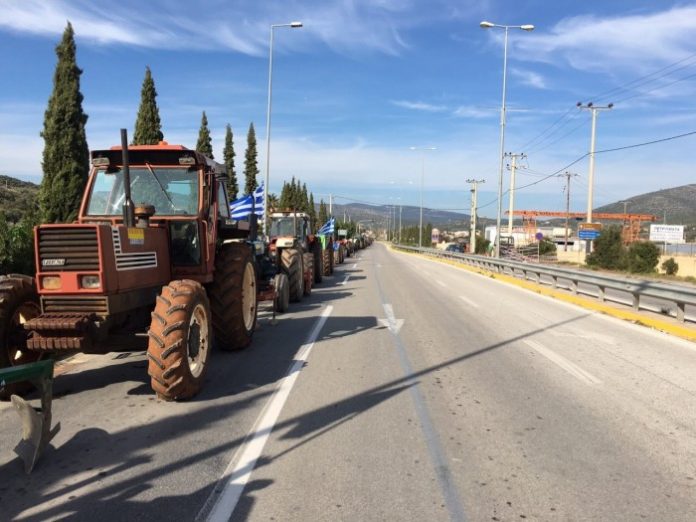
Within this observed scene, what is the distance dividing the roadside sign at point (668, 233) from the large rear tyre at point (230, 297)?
64.9 metres

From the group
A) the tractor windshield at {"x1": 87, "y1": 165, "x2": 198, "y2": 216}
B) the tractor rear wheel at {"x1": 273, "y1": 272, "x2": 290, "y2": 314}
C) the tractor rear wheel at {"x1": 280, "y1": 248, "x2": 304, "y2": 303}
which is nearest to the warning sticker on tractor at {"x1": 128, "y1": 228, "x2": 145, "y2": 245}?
the tractor windshield at {"x1": 87, "y1": 165, "x2": 198, "y2": 216}

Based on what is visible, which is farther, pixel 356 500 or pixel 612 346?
pixel 612 346

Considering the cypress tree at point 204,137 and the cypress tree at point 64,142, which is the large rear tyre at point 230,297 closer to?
the cypress tree at point 64,142

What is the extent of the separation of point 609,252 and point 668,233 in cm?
2987

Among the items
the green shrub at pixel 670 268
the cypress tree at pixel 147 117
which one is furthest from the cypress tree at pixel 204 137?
the green shrub at pixel 670 268

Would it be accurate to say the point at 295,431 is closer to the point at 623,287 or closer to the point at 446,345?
the point at 446,345

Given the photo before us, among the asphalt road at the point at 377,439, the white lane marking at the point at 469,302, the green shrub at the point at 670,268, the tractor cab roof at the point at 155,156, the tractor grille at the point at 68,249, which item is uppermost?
the tractor cab roof at the point at 155,156

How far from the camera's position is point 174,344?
536 cm

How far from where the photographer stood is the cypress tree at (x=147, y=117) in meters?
27.3

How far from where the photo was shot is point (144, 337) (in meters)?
5.79

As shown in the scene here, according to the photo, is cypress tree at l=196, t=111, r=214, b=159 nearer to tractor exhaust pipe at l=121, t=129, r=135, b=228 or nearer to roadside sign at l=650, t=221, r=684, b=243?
tractor exhaust pipe at l=121, t=129, r=135, b=228

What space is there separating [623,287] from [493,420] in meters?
10.1

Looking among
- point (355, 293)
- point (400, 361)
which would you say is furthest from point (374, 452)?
point (355, 293)

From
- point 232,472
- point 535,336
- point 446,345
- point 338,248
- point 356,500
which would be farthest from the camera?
point 338,248
